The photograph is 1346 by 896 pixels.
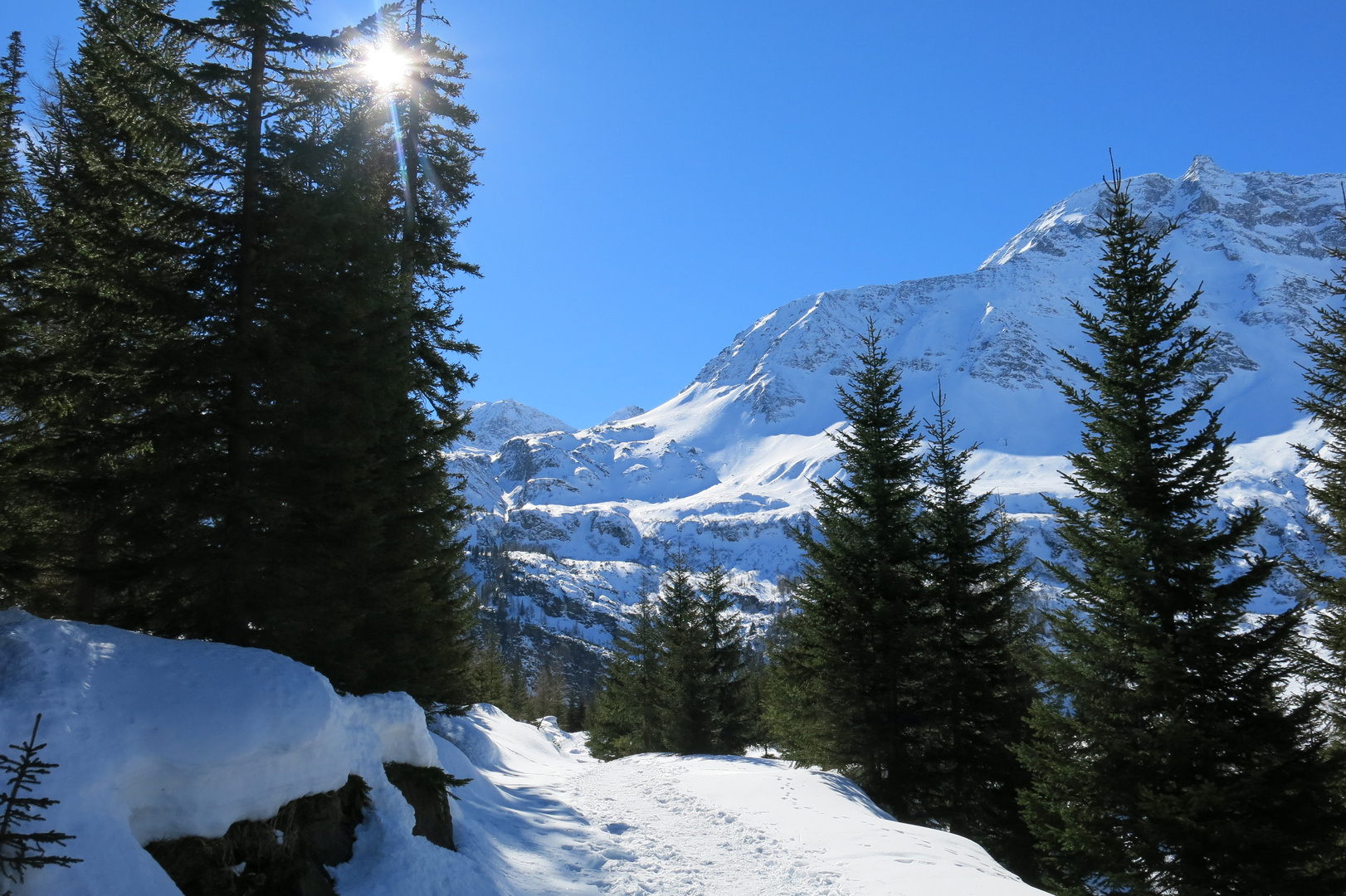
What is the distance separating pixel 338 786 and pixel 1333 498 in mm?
15760

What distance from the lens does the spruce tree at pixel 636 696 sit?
1236 inches

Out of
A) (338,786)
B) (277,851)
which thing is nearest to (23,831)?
(277,851)

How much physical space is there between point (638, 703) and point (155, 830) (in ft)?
93.5

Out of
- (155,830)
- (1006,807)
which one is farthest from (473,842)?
(1006,807)

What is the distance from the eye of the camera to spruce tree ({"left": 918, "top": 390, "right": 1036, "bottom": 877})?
17.1 meters

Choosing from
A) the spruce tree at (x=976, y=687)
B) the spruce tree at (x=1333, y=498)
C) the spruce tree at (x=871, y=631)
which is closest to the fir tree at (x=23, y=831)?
the spruce tree at (x=1333, y=498)

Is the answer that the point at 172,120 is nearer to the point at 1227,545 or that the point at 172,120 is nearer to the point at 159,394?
the point at 159,394

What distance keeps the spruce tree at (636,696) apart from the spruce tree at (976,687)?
14305 millimetres

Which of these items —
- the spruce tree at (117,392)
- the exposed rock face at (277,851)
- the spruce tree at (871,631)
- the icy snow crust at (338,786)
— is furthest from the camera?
the spruce tree at (871,631)

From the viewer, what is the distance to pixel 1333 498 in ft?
38.8

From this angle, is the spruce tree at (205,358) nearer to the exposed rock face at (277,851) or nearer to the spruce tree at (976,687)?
the exposed rock face at (277,851)

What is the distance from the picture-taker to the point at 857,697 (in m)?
17.6

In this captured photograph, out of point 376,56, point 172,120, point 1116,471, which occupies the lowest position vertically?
point 1116,471

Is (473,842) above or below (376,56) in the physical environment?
below
